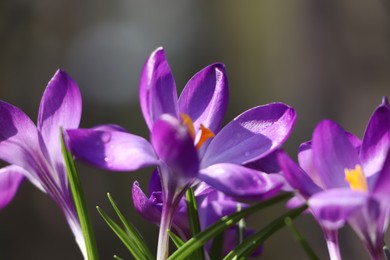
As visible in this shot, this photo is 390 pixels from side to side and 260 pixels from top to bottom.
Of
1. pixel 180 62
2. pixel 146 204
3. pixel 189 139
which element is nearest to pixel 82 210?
pixel 146 204

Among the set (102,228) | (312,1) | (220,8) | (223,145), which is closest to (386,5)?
(312,1)

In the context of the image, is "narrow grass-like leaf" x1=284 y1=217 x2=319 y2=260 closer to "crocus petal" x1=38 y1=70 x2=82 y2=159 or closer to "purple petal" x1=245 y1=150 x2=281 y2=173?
"purple petal" x1=245 y1=150 x2=281 y2=173

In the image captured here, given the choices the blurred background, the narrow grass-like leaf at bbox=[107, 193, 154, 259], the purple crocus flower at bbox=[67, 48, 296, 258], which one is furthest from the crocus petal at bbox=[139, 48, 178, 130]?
the blurred background

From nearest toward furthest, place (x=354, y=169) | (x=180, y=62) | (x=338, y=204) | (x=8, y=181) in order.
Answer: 1. (x=338, y=204)
2. (x=354, y=169)
3. (x=8, y=181)
4. (x=180, y=62)

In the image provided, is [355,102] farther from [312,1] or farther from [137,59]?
[137,59]

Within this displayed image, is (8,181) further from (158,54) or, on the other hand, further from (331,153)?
(331,153)

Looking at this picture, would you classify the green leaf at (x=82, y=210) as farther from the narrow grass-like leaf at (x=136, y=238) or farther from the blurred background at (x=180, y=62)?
the blurred background at (x=180, y=62)
